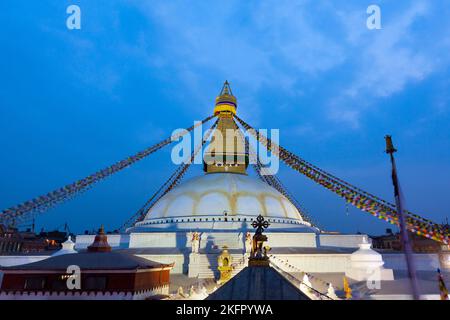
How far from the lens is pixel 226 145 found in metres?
24.7

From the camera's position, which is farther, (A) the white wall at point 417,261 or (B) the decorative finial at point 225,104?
(B) the decorative finial at point 225,104

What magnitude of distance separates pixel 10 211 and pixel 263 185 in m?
14.6

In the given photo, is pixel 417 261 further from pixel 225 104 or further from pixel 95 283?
pixel 225 104

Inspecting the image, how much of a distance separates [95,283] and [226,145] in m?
16.7

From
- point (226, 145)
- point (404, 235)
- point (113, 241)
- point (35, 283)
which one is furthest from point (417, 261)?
point (113, 241)

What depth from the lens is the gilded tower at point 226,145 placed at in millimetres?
23734

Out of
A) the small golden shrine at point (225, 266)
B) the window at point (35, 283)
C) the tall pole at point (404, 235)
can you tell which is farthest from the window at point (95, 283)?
the tall pole at point (404, 235)

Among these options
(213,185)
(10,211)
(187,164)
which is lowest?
(10,211)

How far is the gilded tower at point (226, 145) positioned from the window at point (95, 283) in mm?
14792

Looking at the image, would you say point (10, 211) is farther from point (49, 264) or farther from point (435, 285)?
point (435, 285)

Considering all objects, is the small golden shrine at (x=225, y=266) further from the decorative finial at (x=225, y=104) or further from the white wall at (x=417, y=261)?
the decorative finial at (x=225, y=104)
